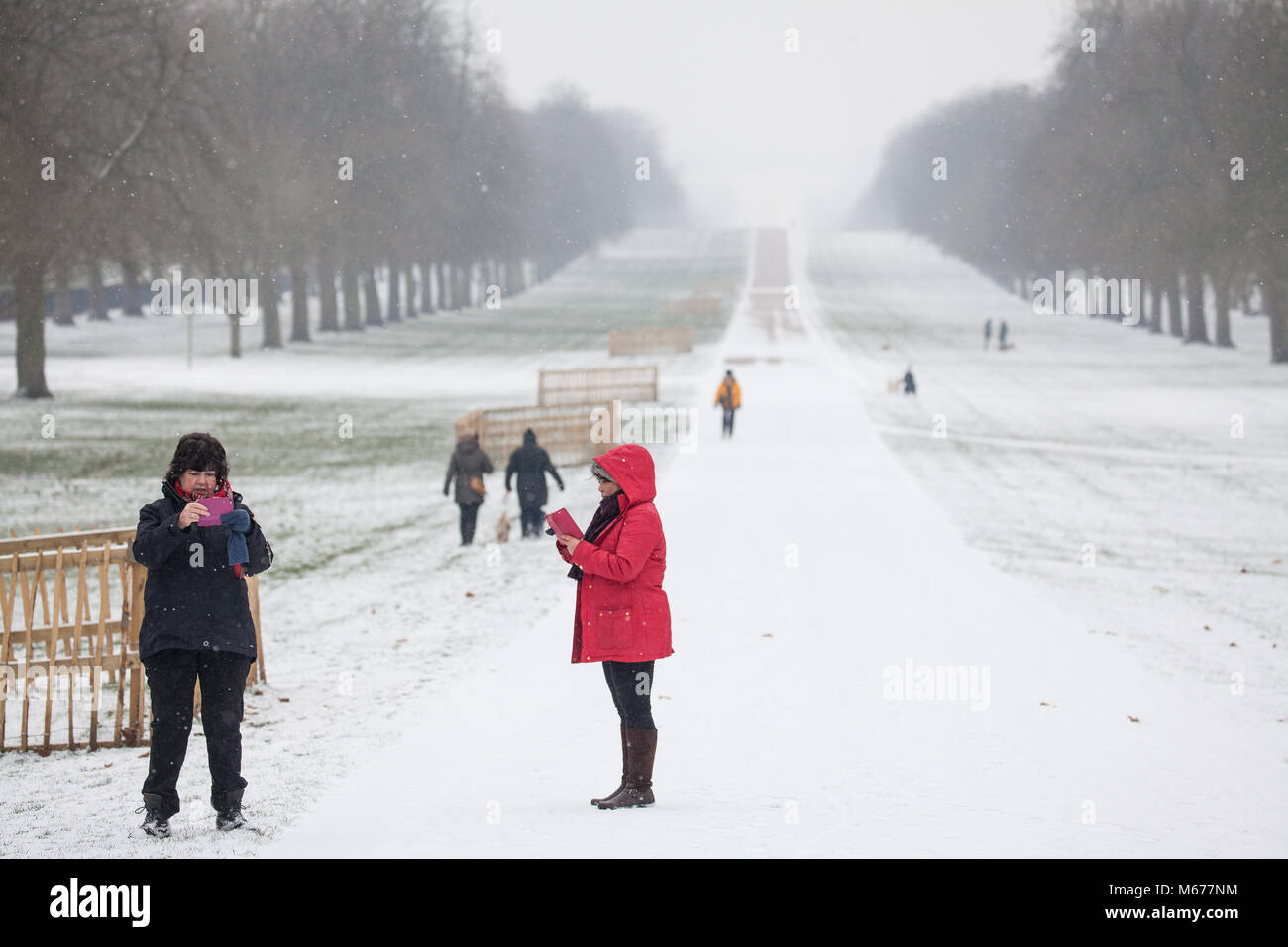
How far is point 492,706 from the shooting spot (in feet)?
32.1

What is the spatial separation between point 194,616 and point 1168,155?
50921 mm

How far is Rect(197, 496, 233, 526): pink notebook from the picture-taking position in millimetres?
6375

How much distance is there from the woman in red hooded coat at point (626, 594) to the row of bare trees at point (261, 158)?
2550 centimetres

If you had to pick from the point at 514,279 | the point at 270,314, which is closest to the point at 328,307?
the point at 270,314

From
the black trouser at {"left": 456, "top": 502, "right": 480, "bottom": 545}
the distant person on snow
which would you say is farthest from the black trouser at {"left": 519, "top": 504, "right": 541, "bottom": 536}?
the distant person on snow

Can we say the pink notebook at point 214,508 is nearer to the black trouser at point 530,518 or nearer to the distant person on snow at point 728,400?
the black trouser at point 530,518

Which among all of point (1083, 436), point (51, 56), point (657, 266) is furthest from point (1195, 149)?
point (657, 266)

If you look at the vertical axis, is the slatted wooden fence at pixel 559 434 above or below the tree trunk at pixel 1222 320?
below

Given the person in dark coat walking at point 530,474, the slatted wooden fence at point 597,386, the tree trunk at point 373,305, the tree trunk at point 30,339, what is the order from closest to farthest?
the person in dark coat walking at point 530,474 → the tree trunk at point 30,339 → the slatted wooden fence at point 597,386 → the tree trunk at point 373,305

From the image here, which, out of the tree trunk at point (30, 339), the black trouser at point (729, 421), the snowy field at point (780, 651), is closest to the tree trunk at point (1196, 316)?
the snowy field at point (780, 651)

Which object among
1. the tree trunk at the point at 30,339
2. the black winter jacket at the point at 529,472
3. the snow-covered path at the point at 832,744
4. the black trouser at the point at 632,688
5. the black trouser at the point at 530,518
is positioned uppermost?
the tree trunk at the point at 30,339

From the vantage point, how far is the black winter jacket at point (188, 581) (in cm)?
645

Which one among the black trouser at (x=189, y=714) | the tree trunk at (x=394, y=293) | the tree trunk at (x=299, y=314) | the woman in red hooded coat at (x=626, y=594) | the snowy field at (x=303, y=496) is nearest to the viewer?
the black trouser at (x=189, y=714)
